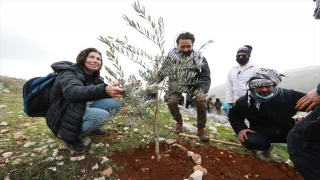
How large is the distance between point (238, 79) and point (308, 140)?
3382 mm

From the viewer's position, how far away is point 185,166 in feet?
9.43

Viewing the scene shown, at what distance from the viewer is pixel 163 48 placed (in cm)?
268

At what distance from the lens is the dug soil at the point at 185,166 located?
8.66 ft

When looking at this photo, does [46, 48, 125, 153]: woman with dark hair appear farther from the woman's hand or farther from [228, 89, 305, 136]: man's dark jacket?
[228, 89, 305, 136]: man's dark jacket

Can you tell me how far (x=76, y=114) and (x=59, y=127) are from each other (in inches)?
15.4

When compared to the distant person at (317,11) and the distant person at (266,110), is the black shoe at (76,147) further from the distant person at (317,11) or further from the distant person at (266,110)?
the distant person at (317,11)

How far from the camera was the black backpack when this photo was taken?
3.12 meters

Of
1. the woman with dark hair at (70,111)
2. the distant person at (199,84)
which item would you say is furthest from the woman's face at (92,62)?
the distant person at (199,84)

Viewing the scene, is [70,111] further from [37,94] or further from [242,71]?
[242,71]

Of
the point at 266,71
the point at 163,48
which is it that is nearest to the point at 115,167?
the point at 163,48

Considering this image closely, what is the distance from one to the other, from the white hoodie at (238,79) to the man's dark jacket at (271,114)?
5.15 ft

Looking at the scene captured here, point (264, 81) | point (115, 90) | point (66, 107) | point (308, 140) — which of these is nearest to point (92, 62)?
point (66, 107)

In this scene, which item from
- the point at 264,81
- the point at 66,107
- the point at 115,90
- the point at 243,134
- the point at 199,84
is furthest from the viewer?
the point at 199,84

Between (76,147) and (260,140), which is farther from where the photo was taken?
(260,140)
